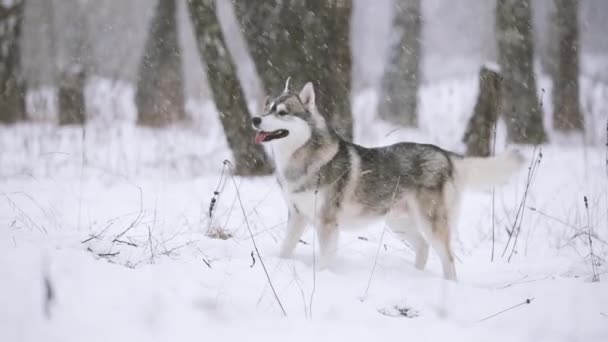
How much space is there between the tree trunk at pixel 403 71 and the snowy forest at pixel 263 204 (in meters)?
0.06

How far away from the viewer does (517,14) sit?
958cm

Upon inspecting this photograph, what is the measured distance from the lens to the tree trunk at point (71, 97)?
11023 mm

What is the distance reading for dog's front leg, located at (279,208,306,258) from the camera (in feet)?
13.3

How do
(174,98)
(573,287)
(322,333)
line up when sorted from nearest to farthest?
(322,333) → (573,287) → (174,98)

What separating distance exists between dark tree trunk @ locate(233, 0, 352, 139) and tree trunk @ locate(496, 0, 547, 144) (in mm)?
4220

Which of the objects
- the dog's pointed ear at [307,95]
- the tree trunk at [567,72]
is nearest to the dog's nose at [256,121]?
the dog's pointed ear at [307,95]

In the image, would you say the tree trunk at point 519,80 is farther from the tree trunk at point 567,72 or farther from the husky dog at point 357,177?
the husky dog at point 357,177

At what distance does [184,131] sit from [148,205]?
5655mm

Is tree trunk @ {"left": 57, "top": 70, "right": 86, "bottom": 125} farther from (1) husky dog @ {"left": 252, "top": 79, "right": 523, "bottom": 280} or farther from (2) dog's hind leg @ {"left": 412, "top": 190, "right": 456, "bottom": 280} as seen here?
(2) dog's hind leg @ {"left": 412, "top": 190, "right": 456, "bottom": 280}

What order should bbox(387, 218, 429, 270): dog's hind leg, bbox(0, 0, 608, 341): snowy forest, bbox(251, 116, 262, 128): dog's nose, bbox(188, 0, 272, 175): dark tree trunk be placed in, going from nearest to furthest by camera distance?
bbox(0, 0, 608, 341): snowy forest, bbox(251, 116, 262, 128): dog's nose, bbox(387, 218, 429, 270): dog's hind leg, bbox(188, 0, 272, 175): dark tree trunk

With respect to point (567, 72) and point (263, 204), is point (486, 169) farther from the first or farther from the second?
point (567, 72)

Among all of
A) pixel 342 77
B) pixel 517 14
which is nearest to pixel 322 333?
pixel 342 77

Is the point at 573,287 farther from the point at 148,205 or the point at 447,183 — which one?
the point at 148,205

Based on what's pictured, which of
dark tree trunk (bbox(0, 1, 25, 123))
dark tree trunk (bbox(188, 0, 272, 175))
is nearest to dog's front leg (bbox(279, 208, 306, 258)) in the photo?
dark tree trunk (bbox(188, 0, 272, 175))
